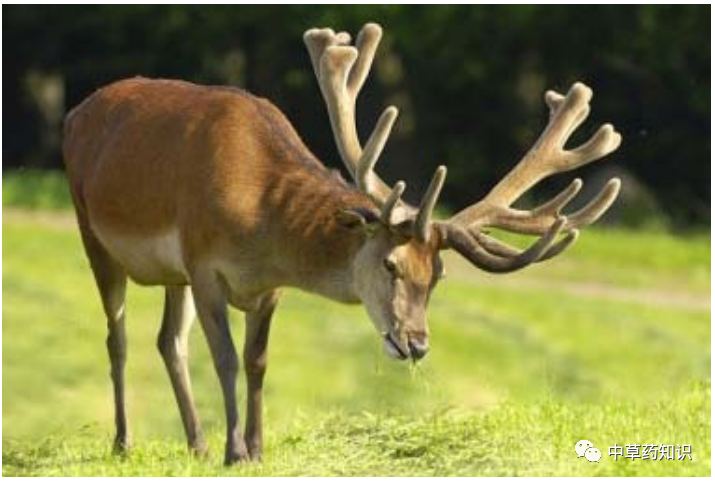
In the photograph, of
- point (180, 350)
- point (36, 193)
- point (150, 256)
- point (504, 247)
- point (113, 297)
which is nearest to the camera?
point (504, 247)

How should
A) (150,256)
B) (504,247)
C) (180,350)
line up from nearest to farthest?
(504,247) → (150,256) → (180,350)

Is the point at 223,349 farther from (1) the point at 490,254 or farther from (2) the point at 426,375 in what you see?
(1) the point at 490,254

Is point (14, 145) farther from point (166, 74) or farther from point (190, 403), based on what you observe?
point (190, 403)

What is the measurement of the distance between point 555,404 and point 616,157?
23703 millimetres

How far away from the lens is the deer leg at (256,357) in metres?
9.34

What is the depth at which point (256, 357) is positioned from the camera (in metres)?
9.38

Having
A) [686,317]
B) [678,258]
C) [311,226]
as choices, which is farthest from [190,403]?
[678,258]

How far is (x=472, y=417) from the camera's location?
10289 millimetres

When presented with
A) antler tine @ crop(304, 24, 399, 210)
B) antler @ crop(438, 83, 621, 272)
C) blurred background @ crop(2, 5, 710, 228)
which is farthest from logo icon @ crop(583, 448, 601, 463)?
blurred background @ crop(2, 5, 710, 228)

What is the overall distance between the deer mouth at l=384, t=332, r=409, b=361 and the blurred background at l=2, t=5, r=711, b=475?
36.1 inches

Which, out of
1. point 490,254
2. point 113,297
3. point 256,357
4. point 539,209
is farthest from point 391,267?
point 113,297

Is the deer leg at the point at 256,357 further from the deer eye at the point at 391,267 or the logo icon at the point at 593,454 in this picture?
the logo icon at the point at 593,454

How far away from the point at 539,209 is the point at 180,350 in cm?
184

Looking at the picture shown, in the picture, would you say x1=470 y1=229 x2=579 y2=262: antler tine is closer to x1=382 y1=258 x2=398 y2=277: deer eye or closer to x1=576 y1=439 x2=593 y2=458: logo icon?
x1=382 y1=258 x2=398 y2=277: deer eye
